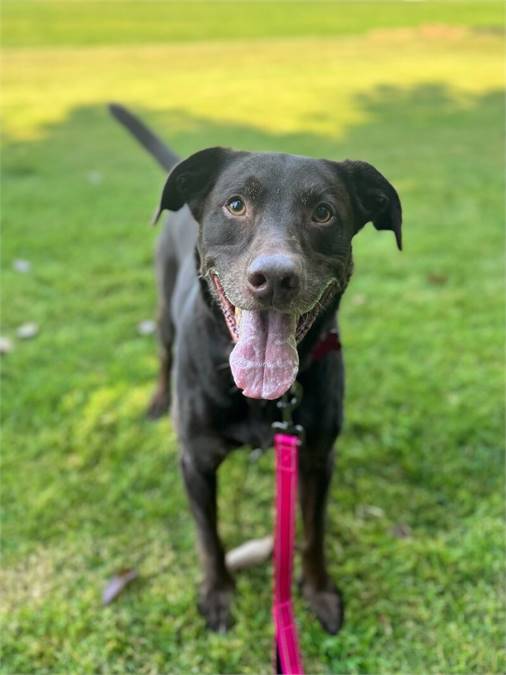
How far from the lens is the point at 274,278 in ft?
5.53

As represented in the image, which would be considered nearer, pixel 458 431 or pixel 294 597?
pixel 294 597

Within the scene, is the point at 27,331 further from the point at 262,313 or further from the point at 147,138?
the point at 262,313

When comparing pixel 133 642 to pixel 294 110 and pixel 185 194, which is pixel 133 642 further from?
pixel 294 110

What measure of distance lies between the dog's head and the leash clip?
34 cm

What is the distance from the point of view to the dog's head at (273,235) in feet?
5.86

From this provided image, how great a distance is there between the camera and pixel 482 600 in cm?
257

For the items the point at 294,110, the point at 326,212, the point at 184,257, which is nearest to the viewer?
the point at 326,212

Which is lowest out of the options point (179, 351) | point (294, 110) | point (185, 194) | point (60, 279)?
point (294, 110)

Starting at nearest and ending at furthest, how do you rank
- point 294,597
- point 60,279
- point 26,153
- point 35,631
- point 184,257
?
point 35,631 → point 294,597 → point 184,257 → point 60,279 → point 26,153

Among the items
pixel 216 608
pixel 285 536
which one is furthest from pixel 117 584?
pixel 285 536

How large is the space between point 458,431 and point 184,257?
5.82 ft

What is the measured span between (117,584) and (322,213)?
1769 mm

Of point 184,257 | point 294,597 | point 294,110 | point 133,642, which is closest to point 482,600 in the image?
point 294,597

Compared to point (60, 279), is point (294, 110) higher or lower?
lower
